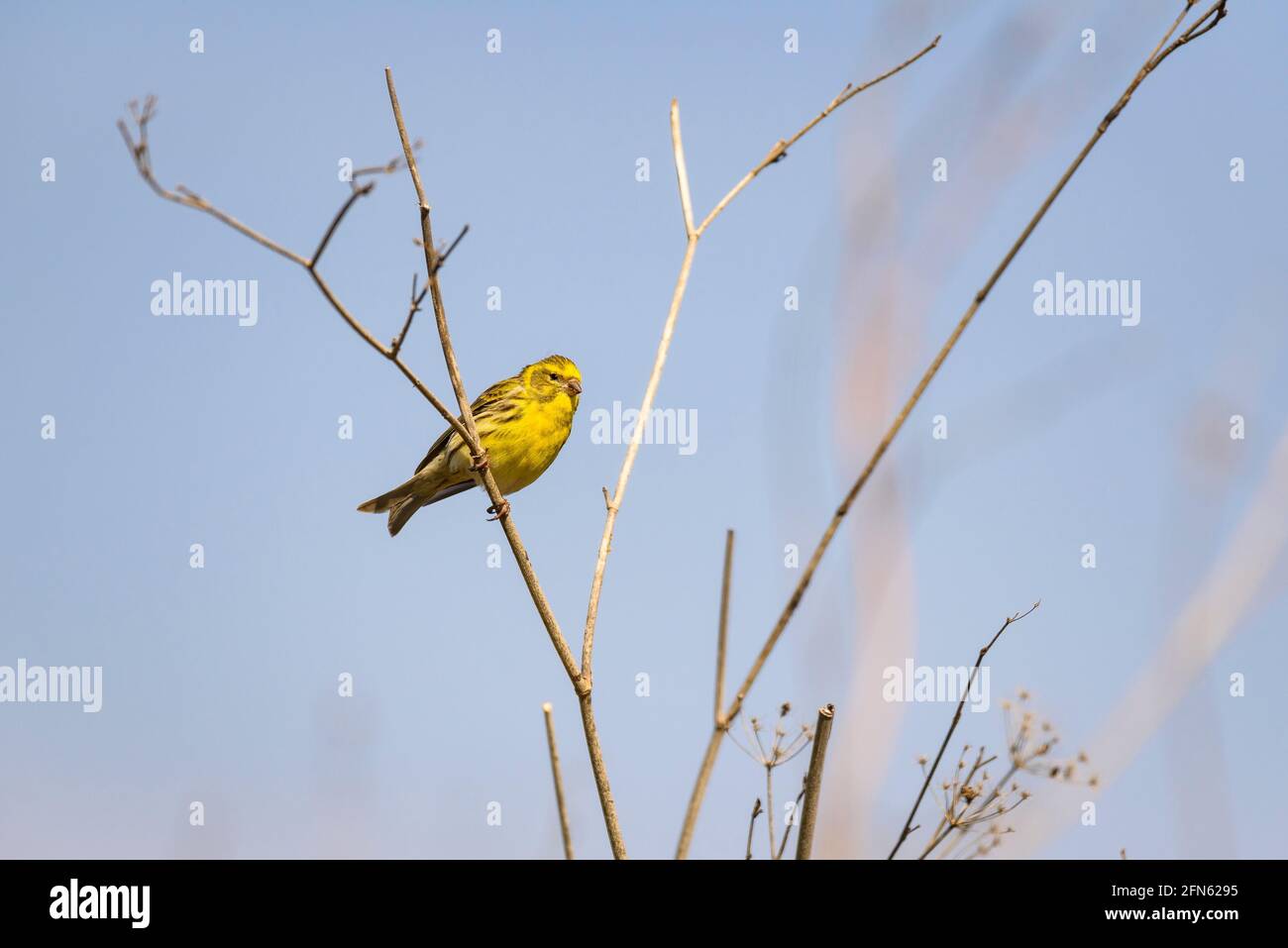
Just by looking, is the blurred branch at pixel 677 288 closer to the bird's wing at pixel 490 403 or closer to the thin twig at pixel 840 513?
the thin twig at pixel 840 513

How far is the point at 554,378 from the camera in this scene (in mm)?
9195

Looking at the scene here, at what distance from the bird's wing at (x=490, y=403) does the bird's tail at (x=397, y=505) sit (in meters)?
0.18

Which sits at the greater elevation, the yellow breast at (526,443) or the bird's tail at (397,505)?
the yellow breast at (526,443)

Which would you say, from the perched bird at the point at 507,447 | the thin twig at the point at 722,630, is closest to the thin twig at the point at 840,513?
the thin twig at the point at 722,630

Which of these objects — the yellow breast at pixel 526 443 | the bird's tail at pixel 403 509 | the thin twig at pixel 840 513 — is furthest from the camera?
the bird's tail at pixel 403 509

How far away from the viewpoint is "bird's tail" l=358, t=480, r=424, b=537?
8898 mm

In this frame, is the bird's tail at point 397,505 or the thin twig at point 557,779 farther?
the bird's tail at point 397,505

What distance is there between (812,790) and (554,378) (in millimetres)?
7098

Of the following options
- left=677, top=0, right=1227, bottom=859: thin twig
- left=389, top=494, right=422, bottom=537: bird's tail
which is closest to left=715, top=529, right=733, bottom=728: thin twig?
left=677, top=0, right=1227, bottom=859: thin twig

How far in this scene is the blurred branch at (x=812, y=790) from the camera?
7.42ft

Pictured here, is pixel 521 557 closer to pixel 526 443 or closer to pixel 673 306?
pixel 673 306

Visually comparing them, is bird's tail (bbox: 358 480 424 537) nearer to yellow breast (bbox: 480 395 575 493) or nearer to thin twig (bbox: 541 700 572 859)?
yellow breast (bbox: 480 395 575 493)

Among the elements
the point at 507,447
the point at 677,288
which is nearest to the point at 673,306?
the point at 677,288
